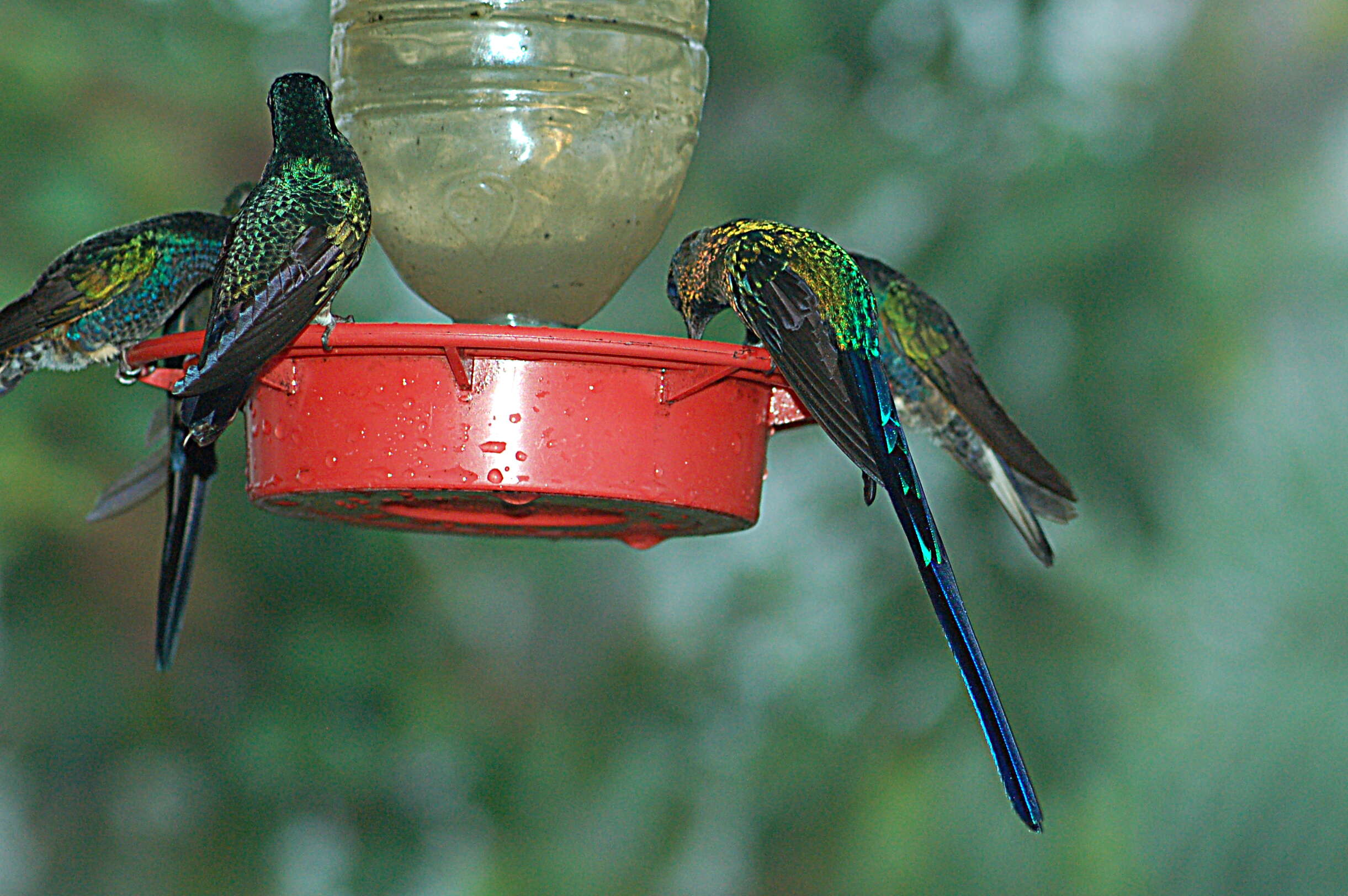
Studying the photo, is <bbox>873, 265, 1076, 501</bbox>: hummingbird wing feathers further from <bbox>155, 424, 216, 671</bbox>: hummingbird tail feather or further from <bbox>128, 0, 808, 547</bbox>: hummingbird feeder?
<bbox>155, 424, 216, 671</bbox>: hummingbird tail feather

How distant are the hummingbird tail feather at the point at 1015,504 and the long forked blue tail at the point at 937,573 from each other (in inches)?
36.4

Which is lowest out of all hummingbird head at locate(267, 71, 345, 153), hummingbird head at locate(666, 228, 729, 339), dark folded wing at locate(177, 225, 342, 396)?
dark folded wing at locate(177, 225, 342, 396)

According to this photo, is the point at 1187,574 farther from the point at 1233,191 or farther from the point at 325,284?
the point at 325,284

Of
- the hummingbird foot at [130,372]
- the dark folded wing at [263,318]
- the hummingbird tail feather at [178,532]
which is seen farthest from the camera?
the hummingbird tail feather at [178,532]

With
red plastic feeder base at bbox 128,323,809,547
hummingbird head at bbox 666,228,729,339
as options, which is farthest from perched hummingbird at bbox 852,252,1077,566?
red plastic feeder base at bbox 128,323,809,547

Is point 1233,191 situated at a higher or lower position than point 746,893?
higher

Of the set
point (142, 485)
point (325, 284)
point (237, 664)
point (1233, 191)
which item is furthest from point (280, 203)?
point (1233, 191)

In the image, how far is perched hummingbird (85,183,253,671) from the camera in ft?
7.47

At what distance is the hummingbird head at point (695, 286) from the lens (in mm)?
2354

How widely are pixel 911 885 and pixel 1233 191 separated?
2612 mm

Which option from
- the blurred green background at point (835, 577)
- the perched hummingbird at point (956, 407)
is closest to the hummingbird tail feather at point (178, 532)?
the perched hummingbird at point (956, 407)

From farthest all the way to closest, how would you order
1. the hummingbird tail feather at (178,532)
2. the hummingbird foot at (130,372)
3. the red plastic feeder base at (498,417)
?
the hummingbird tail feather at (178,532) < the hummingbird foot at (130,372) < the red plastic feeder base at (498,417)

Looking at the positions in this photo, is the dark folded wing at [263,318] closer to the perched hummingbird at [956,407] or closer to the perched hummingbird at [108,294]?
the perched hummingbird at [108,294]

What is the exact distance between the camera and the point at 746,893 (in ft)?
15.6
